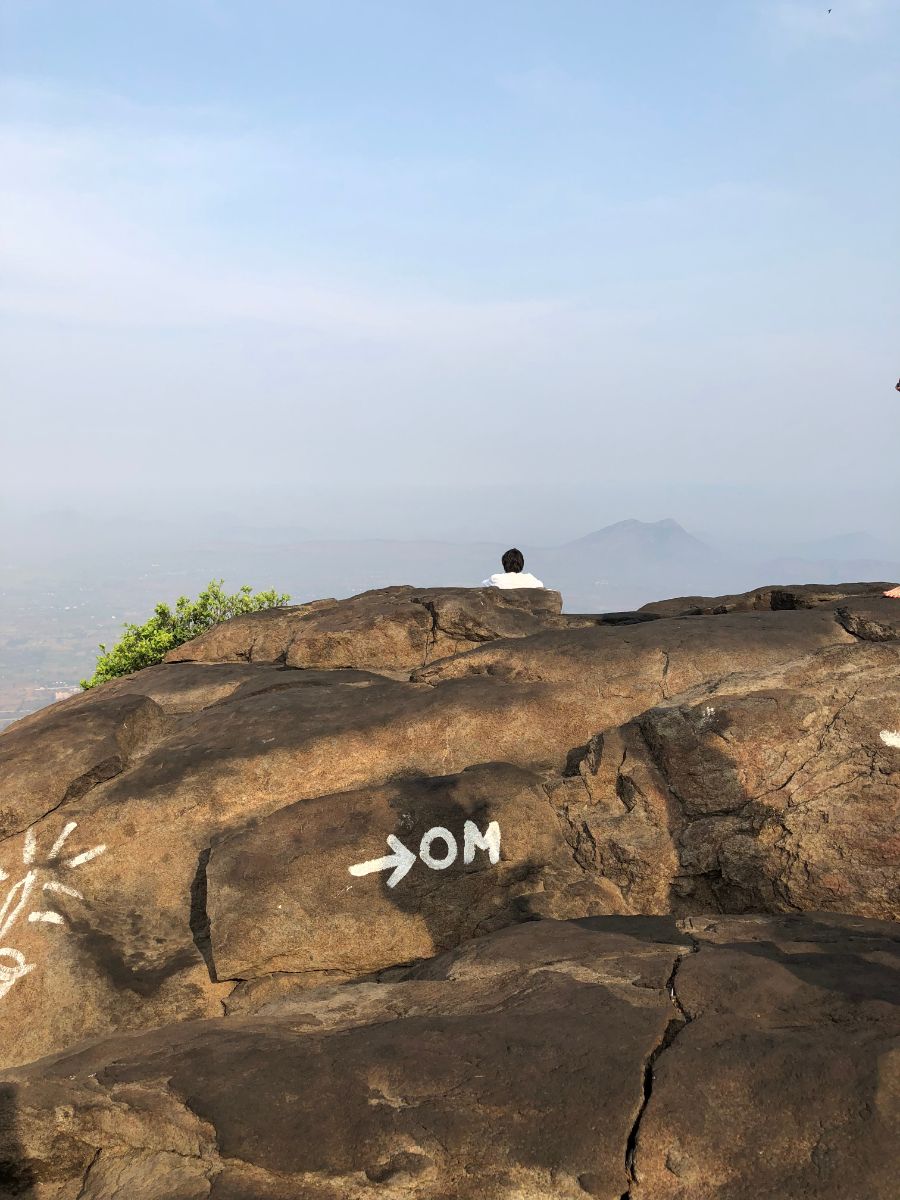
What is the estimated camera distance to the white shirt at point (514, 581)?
789 inches

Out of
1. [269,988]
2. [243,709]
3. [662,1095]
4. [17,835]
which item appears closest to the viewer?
[662,1095]

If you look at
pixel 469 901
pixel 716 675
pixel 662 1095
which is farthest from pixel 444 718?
pixel 662 1095

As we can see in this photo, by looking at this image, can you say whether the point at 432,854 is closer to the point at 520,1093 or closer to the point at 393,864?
the point at 393,864

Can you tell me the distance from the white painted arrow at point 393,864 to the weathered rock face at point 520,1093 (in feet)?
8.74

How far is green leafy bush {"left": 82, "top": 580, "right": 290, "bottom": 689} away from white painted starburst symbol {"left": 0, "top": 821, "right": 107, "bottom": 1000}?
13202 mm

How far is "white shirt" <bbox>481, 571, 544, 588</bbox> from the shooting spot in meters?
20.0

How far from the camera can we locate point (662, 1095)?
632cm

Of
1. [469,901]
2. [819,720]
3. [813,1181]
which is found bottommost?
[469,901]

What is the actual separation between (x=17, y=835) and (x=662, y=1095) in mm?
9389

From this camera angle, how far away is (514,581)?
20.4 m

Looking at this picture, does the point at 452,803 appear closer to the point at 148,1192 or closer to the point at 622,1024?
the point at 622,1024

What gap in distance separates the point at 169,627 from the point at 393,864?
72.9ft

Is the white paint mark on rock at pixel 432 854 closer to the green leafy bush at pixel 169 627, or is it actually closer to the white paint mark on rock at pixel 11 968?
the white paint mark on rock at pixel 11 968

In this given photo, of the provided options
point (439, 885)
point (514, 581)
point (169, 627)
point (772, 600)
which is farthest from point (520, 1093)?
point (169, 627)
